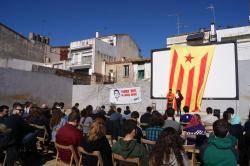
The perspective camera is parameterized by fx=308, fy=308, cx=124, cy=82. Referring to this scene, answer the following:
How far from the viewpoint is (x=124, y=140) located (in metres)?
4.20

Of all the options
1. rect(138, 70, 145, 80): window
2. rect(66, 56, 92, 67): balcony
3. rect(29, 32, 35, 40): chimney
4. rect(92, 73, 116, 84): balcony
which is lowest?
rect(92, 73, 116, 84): balcony

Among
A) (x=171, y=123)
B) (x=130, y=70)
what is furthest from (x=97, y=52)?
(x=171, y=123)

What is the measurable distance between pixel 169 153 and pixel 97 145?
1557 millimetres

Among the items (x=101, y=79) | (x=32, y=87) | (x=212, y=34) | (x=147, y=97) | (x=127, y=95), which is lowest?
(x=147, y=97)

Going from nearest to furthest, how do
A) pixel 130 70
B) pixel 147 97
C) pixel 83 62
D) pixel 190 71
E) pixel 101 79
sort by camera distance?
pixel 190 71 < pixel 147 97 < pixel 130 70 < pixel 101 79 < pixel 83 62

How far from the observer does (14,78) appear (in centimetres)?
2127

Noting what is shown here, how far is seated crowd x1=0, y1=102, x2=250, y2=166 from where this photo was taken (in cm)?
336

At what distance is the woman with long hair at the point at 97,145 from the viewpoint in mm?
4445

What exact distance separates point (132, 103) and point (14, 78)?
879 cm

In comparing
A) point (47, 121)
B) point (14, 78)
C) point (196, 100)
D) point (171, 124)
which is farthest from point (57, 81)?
point (171, 124)

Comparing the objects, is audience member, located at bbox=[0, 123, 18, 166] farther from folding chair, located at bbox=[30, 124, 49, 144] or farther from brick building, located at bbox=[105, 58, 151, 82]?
brick building, located at bbox=[105, 58, 151, 82]

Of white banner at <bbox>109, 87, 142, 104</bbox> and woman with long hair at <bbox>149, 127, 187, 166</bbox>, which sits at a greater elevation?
white banner at <bbox>109, 87, 142, 104</bbox>

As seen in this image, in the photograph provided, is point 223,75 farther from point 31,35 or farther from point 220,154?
point 31,35

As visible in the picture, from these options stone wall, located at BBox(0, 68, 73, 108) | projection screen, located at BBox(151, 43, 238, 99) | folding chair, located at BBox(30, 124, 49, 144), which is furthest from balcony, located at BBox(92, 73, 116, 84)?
folding chair, located at BBox(30, 124, 49, 144)
